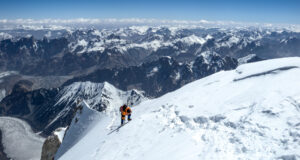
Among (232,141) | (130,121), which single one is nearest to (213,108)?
(232,141)

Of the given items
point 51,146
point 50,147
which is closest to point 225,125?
point 51,146

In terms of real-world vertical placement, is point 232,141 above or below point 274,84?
below

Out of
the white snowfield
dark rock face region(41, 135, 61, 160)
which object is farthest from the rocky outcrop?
the white snowfield

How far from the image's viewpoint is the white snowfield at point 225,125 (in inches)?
754

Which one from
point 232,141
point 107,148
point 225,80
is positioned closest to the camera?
point 232,141

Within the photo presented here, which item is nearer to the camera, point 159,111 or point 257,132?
point 257,132

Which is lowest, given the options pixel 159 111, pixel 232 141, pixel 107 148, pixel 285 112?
pixel 107 148

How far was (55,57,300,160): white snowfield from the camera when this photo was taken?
62.8ft

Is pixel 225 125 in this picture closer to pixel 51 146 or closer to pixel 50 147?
pixel 51 146

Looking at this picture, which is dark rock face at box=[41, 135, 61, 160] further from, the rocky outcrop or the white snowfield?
the white snowfield

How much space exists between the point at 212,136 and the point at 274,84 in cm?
1230

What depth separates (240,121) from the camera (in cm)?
2277

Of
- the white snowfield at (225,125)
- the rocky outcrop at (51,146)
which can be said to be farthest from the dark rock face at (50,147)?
the white snowfield at (225,125)

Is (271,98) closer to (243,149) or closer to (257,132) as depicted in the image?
(257,132)
